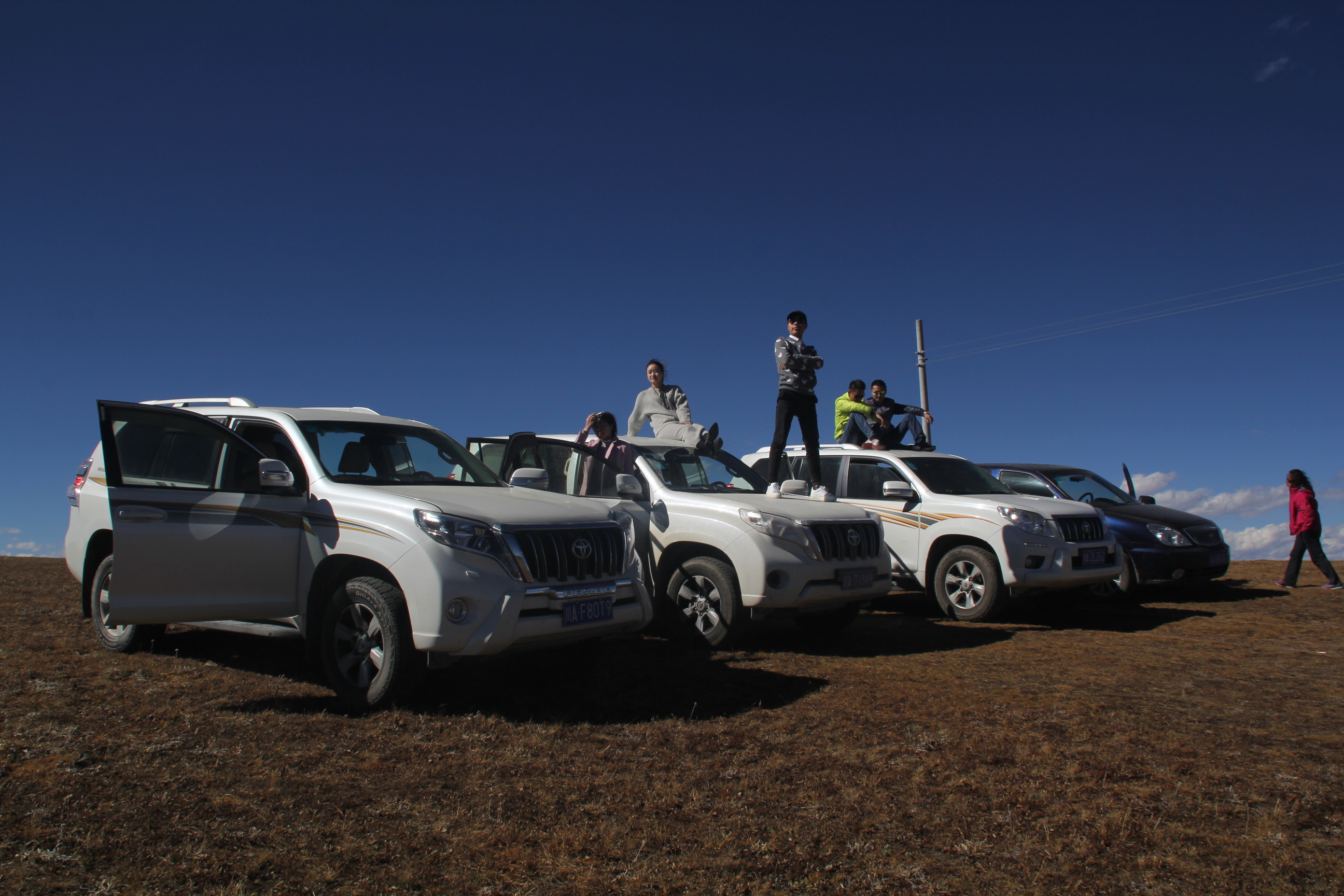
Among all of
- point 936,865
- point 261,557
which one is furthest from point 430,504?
point 936,865

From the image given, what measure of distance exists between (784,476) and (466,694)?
565cm

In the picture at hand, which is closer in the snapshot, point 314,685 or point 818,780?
point 818,780

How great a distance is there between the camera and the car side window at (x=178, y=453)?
17.5 feet

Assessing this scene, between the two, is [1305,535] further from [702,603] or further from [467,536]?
[467,536]

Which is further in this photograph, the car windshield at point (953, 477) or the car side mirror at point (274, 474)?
the car windshield at point (953, 477)

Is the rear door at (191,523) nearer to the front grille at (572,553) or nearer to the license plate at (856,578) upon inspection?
the front grille at (572,553)

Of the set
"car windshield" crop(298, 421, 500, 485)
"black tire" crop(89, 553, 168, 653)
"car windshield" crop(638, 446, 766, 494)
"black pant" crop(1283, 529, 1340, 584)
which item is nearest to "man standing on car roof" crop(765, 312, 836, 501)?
"car windshield" crop(638, 446, 766, 494)

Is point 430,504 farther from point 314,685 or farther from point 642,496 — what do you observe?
point 642,496

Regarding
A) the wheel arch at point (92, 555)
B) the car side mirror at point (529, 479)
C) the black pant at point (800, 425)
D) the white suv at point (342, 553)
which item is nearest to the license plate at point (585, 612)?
the white suv at point (342, 553)

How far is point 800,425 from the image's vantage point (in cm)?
977

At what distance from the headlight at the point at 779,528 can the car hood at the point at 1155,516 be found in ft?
19.6

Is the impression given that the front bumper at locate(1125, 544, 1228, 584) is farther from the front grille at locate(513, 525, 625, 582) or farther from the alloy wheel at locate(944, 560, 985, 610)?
the front grille at locate(513, 525, 625, 582)

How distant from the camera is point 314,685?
5.84m

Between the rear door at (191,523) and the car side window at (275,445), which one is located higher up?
the car side window at (275,445)
